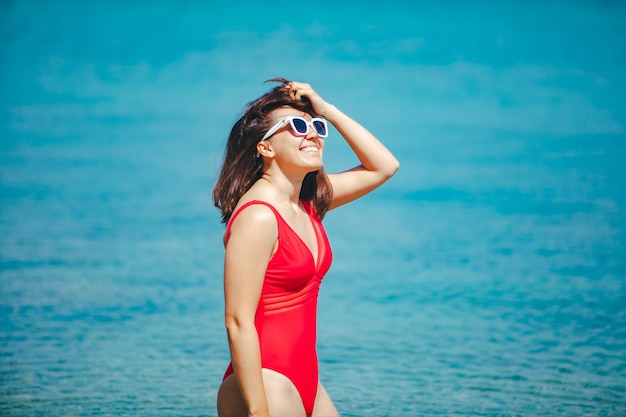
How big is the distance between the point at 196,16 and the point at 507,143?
26.7ft

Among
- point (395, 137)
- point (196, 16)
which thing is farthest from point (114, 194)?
point (196, 16)

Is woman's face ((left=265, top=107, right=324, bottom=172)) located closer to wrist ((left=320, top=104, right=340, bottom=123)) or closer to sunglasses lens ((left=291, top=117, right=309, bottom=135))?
sunglasses lens ((left=291, top=117, right=309, bottom=135))

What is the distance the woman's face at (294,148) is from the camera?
2.86 metres

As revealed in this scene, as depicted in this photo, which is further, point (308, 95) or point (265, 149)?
point (308, 95)

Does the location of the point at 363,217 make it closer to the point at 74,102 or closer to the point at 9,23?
the point at 74,102

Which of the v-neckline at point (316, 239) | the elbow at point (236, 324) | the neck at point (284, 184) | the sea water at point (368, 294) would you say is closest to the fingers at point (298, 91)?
the neck at point (284, 184)

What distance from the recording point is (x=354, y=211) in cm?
1239

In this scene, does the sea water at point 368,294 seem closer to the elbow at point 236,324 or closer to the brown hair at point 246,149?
the brown hair at point 246,149

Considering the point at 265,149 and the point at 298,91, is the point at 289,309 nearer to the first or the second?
the point at 265,149

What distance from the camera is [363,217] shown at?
470 inches

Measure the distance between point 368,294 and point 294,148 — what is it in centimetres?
526

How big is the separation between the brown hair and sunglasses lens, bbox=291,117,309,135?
0.08 meters

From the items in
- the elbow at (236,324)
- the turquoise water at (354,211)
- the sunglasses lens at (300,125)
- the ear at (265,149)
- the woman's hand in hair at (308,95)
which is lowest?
the elbow at (236,324)

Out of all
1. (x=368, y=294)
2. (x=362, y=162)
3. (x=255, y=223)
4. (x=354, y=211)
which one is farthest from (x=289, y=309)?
(x=354, y=211)
